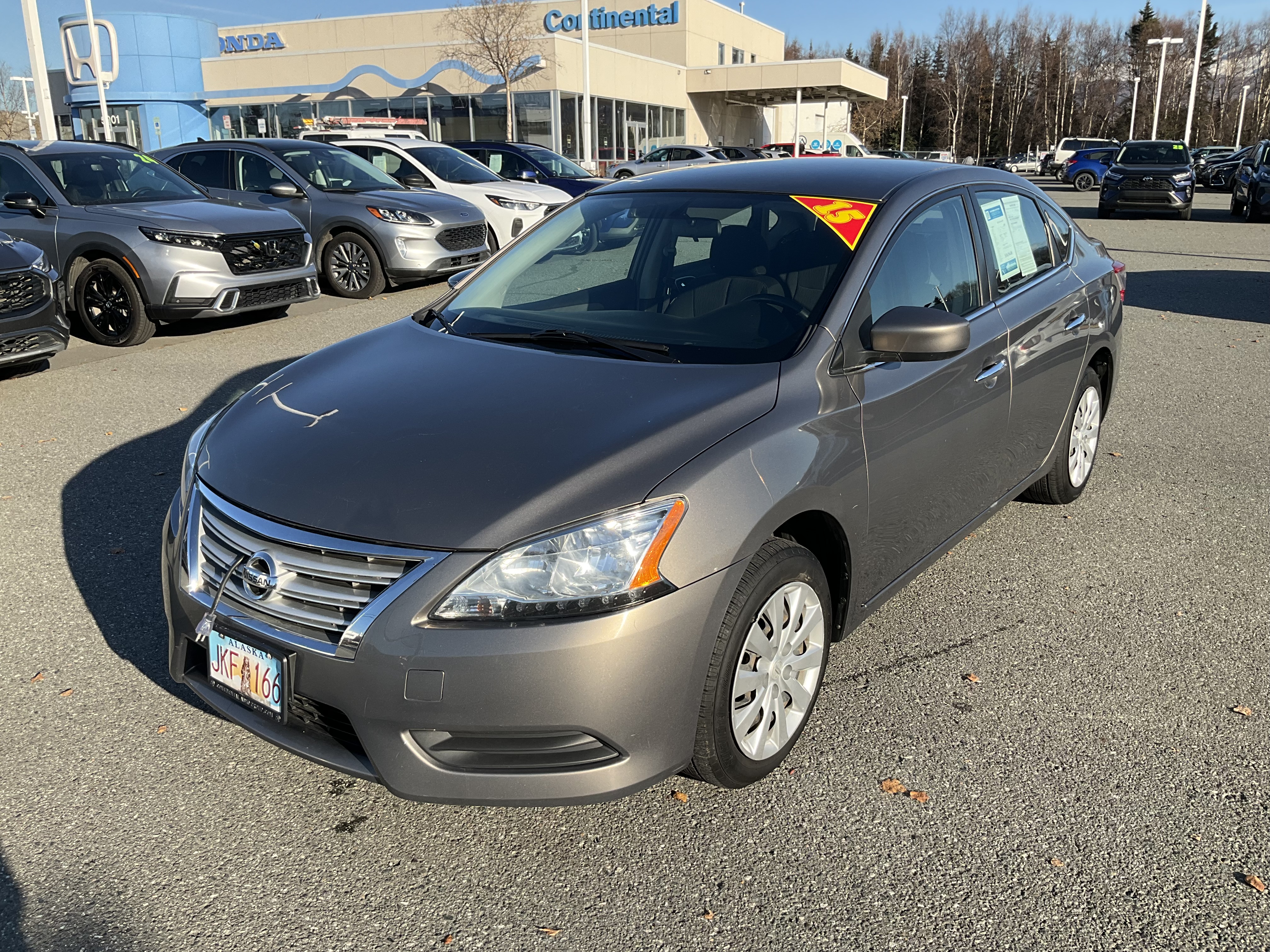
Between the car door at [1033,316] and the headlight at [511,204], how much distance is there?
33.1ft

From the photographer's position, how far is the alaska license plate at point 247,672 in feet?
8.48

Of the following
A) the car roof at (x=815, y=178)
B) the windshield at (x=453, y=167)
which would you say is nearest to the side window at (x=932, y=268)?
the car roof at (x=815, y=178)

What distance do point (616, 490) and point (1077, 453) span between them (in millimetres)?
3455

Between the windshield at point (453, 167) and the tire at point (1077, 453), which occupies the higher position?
the windshield at point (453, 167)

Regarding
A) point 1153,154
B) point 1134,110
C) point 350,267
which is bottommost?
point 350,267

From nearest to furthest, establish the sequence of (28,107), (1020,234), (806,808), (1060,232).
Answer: (806,808)
(1020,234)
(1060,232)
(28,107)

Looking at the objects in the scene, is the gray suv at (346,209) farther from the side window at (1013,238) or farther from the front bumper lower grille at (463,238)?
the side window at (1013,238)

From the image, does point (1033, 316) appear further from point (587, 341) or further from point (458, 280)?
point (458, 280)

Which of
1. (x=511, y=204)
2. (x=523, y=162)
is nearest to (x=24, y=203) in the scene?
(x=511, y=204)

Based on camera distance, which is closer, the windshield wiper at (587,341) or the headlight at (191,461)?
the headlight at (191,461)

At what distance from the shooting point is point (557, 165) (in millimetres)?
18281

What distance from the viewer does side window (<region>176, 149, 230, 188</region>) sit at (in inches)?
486

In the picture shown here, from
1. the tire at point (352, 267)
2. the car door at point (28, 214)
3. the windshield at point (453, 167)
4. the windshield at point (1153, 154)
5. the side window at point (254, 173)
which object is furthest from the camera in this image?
the windshield at point (1153, 154)

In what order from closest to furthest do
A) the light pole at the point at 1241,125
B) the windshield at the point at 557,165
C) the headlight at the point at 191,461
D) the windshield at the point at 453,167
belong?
1. the headlight at the point at 191,461
2. the windshield at the point at 453,167
3. the windshield at the point at 557,165
4. the light pole at the point at 1241,125
